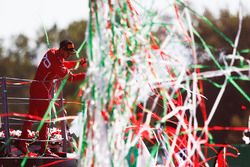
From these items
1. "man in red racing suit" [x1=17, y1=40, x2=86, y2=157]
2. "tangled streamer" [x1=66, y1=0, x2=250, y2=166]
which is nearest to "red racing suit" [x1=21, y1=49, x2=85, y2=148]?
"man in red racing suit" [x1=17, y1=40, x2=86, y2=157]

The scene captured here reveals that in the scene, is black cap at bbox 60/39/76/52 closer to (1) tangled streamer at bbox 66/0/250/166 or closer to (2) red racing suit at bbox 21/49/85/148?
(2) red racing suit at bbox 21/49/85/148

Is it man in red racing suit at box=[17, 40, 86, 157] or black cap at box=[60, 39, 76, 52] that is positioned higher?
→ black cap at box=[60, 39, 76, 52]

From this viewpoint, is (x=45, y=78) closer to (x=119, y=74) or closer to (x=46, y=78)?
(x=46, y=78)

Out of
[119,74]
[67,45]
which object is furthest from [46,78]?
[119,74]

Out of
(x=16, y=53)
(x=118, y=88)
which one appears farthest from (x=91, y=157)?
(x=16, y=53)

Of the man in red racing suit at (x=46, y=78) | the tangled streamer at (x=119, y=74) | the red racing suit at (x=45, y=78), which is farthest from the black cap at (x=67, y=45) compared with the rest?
the tangled streamer at (x=119, y=74)

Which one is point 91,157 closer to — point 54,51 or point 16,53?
point 54,51

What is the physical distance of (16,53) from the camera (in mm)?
56344

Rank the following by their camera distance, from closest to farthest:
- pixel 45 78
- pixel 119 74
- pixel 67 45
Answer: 1. pixel 119 74
2. pixel 67 45
3. pixel 45 78

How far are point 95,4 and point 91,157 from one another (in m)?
1.06

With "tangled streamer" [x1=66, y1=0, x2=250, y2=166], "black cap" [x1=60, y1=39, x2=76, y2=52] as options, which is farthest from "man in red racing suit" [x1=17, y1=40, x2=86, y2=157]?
"tangled streamer" [x1=66, y1=0, x2=250, y2=166]

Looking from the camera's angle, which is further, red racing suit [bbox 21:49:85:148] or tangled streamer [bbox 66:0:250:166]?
red racing suit [bbox 21:49:85:148]

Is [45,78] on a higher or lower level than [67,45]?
lower

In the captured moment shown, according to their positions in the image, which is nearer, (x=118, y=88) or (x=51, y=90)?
(x=118, y=88)
